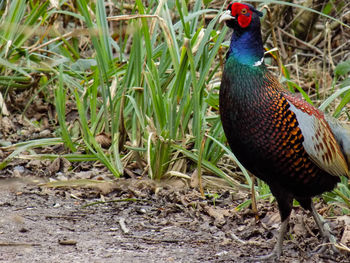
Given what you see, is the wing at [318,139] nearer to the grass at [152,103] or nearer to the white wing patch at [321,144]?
the white wing patch at [321,144]

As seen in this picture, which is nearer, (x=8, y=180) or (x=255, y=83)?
(x=255, y=83)

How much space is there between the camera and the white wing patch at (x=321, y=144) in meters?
3.51

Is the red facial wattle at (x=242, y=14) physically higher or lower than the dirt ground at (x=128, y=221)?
higher

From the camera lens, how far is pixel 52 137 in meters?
5.21

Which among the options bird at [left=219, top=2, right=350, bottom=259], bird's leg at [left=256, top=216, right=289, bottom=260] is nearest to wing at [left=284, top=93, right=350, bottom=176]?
bird at [left=219, top=2, right=350, bottom=259]

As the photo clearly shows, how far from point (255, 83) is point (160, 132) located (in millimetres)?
1181

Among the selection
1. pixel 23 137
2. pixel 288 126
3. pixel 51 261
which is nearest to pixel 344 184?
pixel 288 126

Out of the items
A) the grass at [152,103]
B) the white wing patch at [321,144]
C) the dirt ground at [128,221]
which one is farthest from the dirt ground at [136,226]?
the white wing patch at [321,144]

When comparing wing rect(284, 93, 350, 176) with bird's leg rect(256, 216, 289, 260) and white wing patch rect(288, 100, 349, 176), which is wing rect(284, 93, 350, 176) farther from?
bird's leg rect(256, 216, 289, 260)

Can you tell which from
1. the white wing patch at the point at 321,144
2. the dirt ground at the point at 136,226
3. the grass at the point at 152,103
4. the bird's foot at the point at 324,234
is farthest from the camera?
the grass at the point at 152,103

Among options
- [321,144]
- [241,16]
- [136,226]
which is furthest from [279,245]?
[241,16]

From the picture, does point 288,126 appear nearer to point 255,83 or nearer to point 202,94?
point 255,83

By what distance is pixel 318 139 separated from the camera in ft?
11.8

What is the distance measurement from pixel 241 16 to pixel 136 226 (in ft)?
4.47
